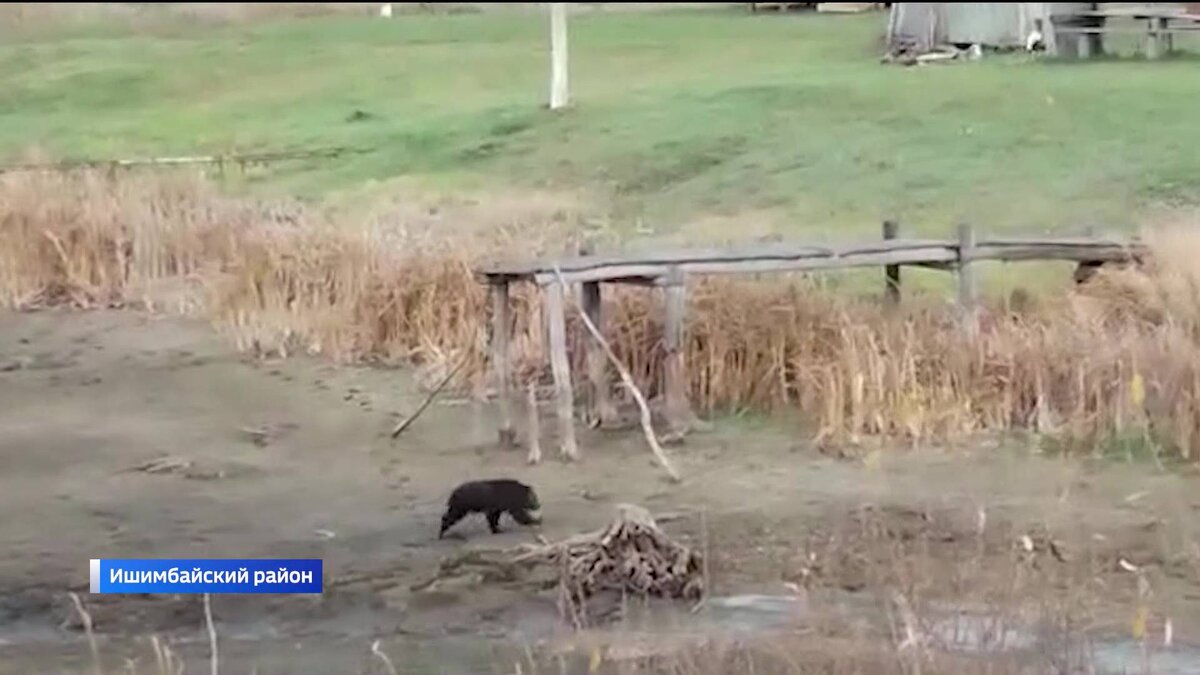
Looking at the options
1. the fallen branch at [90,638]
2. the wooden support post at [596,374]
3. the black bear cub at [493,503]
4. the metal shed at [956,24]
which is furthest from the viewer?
the metal shed at [956,24]

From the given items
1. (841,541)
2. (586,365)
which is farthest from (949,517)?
(586,365)

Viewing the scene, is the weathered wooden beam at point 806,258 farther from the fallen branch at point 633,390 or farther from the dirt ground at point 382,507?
the dirt ground at point 382,507

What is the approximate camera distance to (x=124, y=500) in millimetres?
6145

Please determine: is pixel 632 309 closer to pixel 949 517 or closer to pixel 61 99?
pixel 949 517

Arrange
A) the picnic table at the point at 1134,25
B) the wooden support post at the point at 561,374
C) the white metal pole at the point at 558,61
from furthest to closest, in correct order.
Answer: the white metal pole at the point at 558,61 < the picnic table at the point at 1134,25 < the wooden support post at the point at 561,374

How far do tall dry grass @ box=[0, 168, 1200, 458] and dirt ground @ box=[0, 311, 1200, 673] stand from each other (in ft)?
0.64

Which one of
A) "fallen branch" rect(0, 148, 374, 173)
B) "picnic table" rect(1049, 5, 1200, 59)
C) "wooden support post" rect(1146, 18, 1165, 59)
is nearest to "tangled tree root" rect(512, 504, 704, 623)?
"fallen branch" rect(0, 148, 374, 173)

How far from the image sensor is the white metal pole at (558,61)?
532 inches

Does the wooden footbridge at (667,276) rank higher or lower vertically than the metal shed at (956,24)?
lower

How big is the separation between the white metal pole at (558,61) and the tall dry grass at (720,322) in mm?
3953

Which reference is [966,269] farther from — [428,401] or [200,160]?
[200,160]

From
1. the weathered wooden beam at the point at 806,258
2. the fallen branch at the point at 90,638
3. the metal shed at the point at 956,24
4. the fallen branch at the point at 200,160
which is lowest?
the fallen branch at the point at 90,638

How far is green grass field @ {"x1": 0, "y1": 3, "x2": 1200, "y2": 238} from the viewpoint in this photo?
31.9 feet

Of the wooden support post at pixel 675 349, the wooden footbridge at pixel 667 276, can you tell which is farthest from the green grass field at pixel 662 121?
the wooden support post at pixel 675 349
